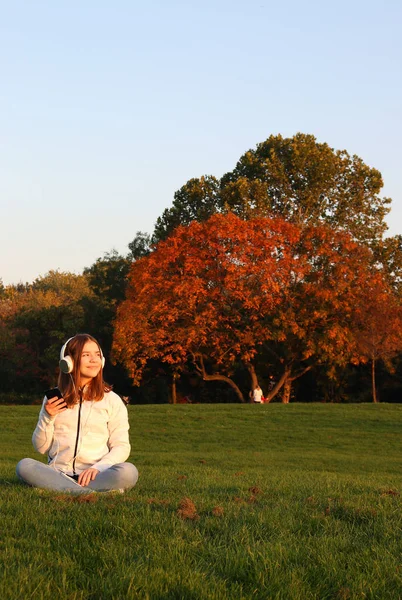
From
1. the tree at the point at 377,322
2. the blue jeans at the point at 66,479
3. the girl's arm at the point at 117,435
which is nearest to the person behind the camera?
the blue jeans at the point at 66,479

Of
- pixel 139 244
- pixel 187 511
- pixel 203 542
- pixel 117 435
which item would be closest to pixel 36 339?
pixel 139 244

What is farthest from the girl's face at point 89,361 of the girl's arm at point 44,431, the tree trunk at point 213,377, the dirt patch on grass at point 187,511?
the tree trunk at point 213,377

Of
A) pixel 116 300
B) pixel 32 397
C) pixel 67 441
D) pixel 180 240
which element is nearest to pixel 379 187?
pixel 180 240

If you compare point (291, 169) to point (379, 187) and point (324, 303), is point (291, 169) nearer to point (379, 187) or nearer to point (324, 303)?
point (379, 187)

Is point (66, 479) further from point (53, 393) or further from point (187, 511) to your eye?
point (187, 511)

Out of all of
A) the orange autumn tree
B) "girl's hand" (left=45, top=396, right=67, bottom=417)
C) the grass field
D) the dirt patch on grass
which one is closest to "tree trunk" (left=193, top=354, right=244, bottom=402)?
the orange autumn tree

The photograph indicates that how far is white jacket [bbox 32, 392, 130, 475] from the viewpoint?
7164mm

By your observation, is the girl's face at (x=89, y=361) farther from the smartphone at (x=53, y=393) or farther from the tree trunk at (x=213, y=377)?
the tree trunk at (x=213, y=377)

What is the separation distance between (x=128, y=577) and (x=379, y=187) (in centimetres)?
4714

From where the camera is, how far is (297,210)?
4788 centimetres

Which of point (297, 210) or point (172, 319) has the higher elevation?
point (297, 210)

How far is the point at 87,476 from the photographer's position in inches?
268

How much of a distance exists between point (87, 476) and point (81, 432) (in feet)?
1.79

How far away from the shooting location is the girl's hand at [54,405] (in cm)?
695
